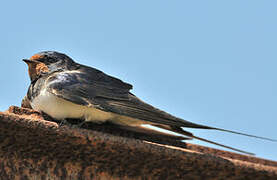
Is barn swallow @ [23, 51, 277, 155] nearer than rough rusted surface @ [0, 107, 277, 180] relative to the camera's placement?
No

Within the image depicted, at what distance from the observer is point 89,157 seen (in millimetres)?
1917

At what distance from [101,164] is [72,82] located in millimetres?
864

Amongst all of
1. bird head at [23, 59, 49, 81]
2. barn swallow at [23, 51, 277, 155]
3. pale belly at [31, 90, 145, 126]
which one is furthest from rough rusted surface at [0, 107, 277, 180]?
bird head at [23, 59, 49, 81]

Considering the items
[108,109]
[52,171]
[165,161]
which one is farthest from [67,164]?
[108,109]

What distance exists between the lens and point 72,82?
8.76 feet

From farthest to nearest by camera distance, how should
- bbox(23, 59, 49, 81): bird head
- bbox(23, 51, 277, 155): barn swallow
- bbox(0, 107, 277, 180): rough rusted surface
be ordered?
1. bbox(23, 59, 49, 81): bird head
2. bbox(23, 51, 277, 155): barn swallow
3. bbox(0, 107, 277, 180): rough rusted surface

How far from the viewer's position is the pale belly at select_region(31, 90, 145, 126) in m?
2.53

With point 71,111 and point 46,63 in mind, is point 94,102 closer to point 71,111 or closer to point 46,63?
point 71,111

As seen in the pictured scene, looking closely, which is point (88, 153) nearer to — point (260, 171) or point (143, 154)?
point (143, 154)

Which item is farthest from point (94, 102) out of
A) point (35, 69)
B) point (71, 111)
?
point (35, 69)

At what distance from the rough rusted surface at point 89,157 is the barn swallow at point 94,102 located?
1.02ft

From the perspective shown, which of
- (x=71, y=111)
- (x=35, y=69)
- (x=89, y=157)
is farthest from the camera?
(x=35, y=69)

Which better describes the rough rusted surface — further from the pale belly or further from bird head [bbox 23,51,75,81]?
bird head [bbox 23,51,75,81]

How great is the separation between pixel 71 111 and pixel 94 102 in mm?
150
